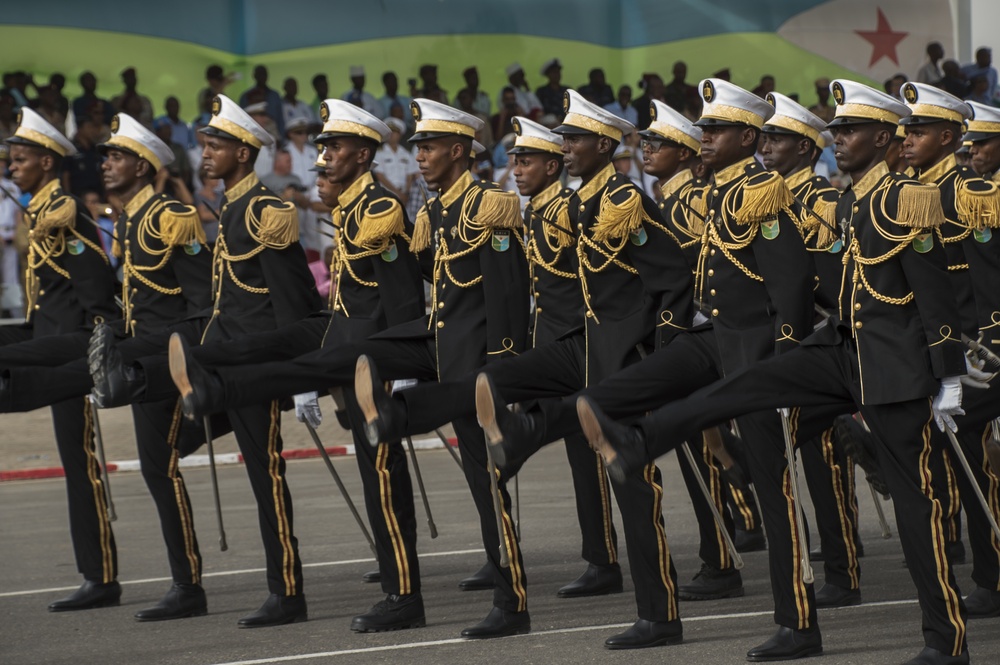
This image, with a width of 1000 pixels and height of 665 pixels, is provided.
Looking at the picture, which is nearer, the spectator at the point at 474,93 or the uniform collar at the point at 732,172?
the uniform collar at the point at 732,172

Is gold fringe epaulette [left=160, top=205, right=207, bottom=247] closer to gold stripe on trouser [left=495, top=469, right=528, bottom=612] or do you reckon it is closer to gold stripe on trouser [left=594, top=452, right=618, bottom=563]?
gold stripe on trouser [left=495, top=469, right=528, bottom=612]

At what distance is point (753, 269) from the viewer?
7.50m

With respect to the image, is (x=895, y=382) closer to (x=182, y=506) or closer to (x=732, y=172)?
(x=732, y=172)

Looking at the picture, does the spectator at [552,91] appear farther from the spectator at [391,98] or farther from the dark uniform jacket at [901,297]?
the dark uniform jacket at [901,297]

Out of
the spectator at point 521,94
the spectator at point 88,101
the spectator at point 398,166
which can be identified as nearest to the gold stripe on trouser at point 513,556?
the spectator at point 398,166

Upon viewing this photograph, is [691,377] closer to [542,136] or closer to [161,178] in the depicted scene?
[542,136]

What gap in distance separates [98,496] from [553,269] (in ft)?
9.38

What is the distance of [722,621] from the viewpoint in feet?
26.4

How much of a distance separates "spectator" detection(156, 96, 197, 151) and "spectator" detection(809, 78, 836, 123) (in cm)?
714

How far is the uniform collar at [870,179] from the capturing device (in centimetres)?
705

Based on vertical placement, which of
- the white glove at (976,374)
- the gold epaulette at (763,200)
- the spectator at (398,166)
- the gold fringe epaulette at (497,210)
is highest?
the spectator at (398,166)

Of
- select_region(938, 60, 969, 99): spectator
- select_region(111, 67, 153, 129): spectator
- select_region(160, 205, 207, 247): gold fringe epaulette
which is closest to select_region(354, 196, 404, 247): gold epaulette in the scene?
select_region(160, 205, 207, 247): gold fringe epaulette

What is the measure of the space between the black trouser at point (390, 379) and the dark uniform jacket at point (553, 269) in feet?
A: 2.09

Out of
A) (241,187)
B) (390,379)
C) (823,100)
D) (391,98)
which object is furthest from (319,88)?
(390,379)
